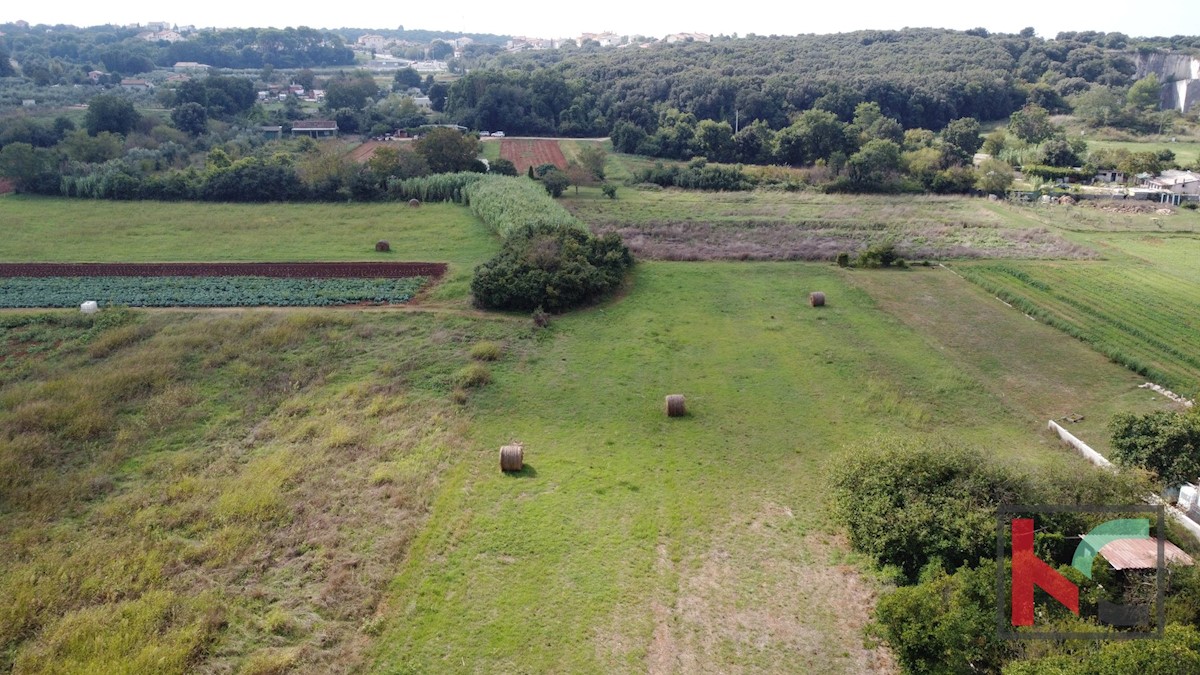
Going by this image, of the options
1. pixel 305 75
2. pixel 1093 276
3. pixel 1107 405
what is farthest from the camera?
pixel 305 75

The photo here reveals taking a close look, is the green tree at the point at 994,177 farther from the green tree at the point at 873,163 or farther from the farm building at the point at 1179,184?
the farm building at the point at 1179,184

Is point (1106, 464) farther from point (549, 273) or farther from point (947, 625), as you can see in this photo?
point (549, 273)

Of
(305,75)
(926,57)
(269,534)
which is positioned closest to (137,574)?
(269,534)

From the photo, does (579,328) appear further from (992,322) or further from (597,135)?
(597,135)

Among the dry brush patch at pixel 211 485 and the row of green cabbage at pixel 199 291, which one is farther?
the row of green cabbage at pixel 199 291

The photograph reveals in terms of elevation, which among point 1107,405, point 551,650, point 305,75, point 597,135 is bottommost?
point 551,650

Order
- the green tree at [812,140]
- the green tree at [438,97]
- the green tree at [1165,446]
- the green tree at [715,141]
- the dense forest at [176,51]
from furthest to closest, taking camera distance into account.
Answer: the dense forest at [176,51], the green tree at [438,97], the green tree at [715,141], the green tree at [812,140], the green tree at [1165,446]

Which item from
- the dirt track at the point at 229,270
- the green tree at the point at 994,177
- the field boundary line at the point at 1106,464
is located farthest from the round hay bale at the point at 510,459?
the green tree at the point at 994,177

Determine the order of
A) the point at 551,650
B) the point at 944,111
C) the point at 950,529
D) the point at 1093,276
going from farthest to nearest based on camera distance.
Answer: the point at 944,111 → the point at 1093,276 → the point at 950,529 → the point at 551,650
